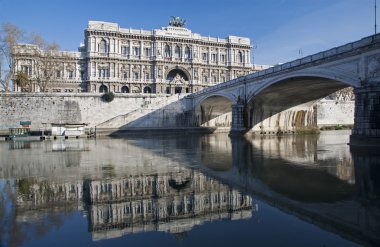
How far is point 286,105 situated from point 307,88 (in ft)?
27.7

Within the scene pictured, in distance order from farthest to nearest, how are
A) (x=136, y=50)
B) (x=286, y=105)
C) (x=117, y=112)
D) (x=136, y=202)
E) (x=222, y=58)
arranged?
1. (x=222, y=58)
2. (x=136, y=50)
3. (x=117, y=112)
4. (x=286, y=105)
5. (x=136, y=202)

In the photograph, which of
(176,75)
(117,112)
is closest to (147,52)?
(176,75)

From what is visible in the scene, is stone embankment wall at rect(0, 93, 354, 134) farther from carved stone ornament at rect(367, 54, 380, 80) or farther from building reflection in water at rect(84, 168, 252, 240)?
building reflection in water at rect(84, 168, 252, 240)

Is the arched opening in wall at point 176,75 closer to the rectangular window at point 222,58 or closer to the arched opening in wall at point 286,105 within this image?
the rectangular window at point 222,58

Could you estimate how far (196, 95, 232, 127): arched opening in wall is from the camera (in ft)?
185

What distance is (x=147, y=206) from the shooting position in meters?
Answer: 8.56

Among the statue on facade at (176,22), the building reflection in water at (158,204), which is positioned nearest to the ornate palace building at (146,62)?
the statue on facade at (176,22)

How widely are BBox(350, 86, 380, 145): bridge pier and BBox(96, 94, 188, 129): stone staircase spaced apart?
115 feet

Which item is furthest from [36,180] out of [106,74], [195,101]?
[106,74]

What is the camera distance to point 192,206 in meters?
8.53

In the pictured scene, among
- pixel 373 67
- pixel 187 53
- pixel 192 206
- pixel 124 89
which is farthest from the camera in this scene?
pixel 187 53

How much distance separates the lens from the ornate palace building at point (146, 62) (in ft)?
222

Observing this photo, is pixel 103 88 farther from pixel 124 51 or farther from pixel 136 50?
pixel 136 50

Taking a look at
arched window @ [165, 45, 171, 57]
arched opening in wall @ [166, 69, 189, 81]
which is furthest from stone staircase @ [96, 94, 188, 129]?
arched window @ [165, 45, 171, 57]
